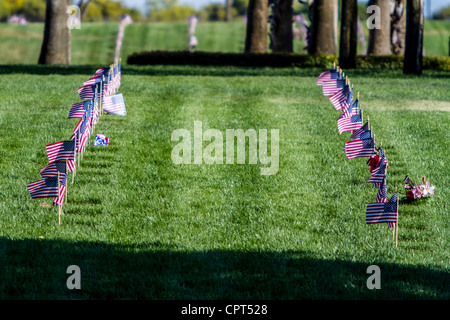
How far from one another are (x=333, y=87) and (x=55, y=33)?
14529 mm

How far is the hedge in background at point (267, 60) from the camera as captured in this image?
979 inches

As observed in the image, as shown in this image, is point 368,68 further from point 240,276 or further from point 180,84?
point 240,276

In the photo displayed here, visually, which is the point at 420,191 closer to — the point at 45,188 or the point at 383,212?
the point at 383,212

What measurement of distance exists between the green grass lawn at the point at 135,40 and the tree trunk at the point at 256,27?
17.9 m

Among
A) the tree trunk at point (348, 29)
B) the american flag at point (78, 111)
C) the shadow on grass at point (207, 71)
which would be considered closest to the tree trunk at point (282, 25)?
the shadow on grass at point (207, 71)

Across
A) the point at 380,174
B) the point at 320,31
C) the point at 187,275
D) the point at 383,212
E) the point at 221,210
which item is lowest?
the point at 187,275

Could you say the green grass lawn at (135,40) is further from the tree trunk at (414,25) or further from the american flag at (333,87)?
the american flag at (333,87)

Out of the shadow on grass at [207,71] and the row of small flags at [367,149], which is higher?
the shadow on grass at [207,71]

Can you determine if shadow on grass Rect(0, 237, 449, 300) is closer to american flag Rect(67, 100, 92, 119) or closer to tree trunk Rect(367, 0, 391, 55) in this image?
american flag Rect(67, 100, 92, 119)

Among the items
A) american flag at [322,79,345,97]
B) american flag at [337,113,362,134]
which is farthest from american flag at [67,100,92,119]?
american flag at [322,79,345,97]

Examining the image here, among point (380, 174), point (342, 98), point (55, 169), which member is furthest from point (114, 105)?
point (380, 174)

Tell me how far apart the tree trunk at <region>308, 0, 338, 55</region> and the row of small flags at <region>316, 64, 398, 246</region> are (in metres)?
11.1

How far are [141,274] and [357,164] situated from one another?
5.72m

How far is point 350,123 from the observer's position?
12.1 metres
